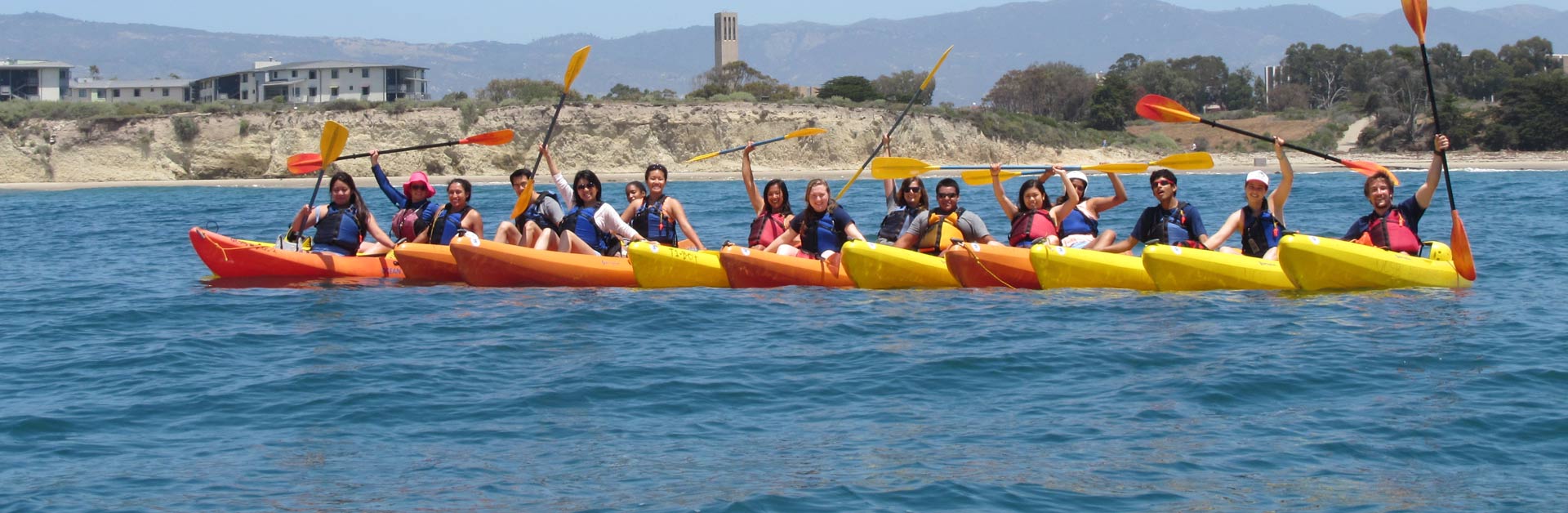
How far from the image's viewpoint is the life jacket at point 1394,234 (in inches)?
401

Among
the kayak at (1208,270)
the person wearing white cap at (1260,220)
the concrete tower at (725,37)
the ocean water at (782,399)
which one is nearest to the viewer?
the ocean water at (782,399)

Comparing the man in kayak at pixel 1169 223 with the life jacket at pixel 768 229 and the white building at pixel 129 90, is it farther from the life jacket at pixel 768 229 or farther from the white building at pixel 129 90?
the white building at pixel 129 90

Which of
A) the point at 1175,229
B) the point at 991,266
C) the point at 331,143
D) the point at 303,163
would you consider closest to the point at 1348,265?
the point at 1175,229

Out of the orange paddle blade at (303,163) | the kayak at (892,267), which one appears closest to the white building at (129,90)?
the orange paddle blade at (303,163)

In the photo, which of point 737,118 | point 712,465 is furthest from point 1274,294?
point 737,118

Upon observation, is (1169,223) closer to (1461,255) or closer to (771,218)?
(1461,255)

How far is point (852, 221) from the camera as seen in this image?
10.9 meters

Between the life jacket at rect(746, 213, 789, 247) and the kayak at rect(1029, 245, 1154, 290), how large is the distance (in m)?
2.00

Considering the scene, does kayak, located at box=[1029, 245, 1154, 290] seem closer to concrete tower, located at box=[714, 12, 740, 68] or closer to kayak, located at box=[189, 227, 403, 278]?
kayak, located at box=[189, 227, 403, 278]

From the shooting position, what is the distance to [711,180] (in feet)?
124

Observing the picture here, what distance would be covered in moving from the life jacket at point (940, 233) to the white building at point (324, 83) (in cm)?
5408

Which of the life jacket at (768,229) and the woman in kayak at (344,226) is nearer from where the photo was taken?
the life jacket at (768,229)

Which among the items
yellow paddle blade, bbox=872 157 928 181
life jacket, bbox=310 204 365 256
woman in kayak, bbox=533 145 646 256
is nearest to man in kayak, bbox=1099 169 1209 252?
yellow paddle blade, bbox=872 157 928 181

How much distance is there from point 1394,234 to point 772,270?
4439 mm
